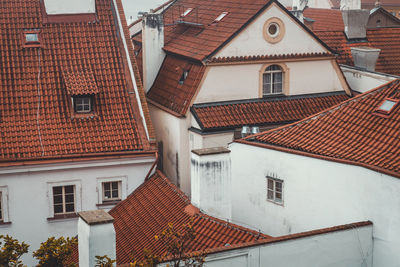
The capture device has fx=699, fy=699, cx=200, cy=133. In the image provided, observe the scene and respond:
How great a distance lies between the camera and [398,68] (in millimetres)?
35219

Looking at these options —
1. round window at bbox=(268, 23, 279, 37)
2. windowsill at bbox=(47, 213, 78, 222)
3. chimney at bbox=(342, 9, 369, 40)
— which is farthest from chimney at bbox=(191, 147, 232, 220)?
chimney at bbox=(342, 9, 369, 40)

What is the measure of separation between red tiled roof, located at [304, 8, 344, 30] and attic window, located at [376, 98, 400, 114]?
21.5m

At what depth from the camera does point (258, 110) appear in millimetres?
29797

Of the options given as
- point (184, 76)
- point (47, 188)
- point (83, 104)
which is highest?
point (184, 76)

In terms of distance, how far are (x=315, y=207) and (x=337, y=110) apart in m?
3.89

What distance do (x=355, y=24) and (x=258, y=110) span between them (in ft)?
32.0

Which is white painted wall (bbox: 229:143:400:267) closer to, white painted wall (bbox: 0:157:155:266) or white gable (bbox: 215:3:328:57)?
white painted wall (bbox: 0:157:155:266)

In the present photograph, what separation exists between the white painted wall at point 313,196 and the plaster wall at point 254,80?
569 centimetres

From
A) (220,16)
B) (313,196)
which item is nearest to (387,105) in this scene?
(313,196)

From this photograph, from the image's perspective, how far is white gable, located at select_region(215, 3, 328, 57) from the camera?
29453 mm

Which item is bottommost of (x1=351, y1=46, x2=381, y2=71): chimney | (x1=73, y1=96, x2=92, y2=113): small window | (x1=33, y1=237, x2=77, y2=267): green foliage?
(x1=33, y1=237, x2=77, y2=267): green foliage

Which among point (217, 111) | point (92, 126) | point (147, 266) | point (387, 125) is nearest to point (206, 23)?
point (217, 111)

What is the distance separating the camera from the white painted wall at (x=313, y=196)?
18766 mm

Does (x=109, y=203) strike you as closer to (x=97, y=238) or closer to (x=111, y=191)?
(x=111, y=191)
